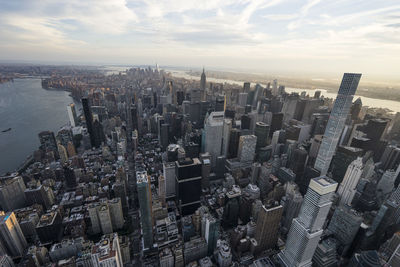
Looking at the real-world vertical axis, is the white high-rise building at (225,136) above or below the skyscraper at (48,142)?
above

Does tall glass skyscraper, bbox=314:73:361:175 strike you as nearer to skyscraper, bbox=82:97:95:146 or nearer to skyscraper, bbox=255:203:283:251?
skyscraper, bbox=255:203:283:251

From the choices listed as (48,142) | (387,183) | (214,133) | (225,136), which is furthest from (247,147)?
(48,142)

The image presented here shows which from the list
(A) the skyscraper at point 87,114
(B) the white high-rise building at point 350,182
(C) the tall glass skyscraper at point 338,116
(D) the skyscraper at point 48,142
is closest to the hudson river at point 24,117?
(D) the skyscraper at point 48,142

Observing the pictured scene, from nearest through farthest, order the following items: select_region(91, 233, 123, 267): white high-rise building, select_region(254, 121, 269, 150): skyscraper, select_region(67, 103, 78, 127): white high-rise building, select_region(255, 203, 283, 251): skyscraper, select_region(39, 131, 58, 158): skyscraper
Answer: select_region(91, 233, 123, 267): white high-rise building
select_region(255, 203, 283, 251): skyscraper
select_region(39, 131, 58, 158): skyscraper
select_region(254, 121, 269, 150): skyscraper
select_region(67, 103, 78, 127): white high-rise building

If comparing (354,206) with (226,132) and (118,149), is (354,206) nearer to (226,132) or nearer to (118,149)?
(226,132)

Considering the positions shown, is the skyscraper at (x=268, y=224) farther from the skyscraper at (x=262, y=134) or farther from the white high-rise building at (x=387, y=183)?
the skyscraper at (x=262, y=134)

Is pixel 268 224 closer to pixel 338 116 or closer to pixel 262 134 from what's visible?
pixel 338 116

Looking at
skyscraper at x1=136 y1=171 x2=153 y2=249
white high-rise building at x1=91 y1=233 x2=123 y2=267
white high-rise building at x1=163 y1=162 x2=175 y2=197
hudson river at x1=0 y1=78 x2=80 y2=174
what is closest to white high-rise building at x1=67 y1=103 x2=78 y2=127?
hudson river at x1=0 y1=78 x2=80 y2=174
